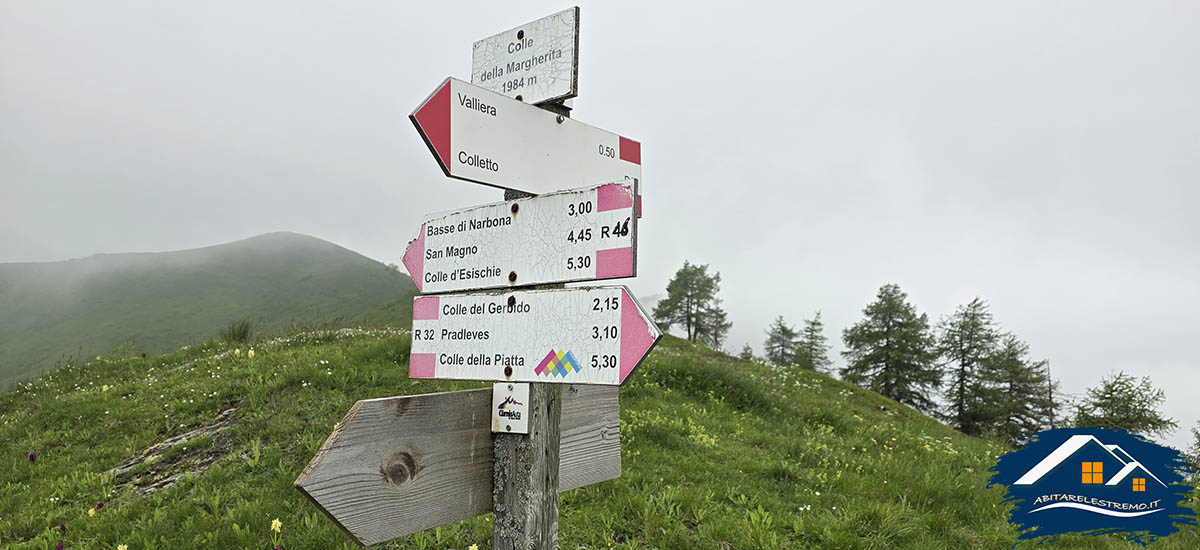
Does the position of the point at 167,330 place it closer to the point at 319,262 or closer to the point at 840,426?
the point at 319,262

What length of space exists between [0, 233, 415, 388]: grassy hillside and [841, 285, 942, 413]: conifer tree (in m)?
72.9

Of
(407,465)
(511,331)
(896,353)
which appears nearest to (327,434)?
(407,465)

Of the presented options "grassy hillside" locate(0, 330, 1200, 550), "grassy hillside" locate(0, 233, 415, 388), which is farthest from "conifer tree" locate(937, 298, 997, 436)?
"grassy hillside" locate(0, 233, 415, 388)

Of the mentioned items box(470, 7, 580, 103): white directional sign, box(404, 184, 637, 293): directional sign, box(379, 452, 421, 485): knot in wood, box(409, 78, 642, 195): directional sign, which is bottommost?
box(379, 452, 421, 485): knot in wood

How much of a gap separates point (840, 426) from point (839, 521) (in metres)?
5.38

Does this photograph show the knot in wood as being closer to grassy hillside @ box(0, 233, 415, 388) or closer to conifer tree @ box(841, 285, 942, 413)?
conifer tree @ box(841, 285, 942, 413)

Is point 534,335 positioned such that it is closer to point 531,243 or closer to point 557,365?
point 557,365

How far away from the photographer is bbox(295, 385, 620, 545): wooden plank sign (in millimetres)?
2164

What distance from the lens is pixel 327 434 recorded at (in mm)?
7031

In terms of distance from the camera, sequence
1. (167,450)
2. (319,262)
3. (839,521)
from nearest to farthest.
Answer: (839,521)
(167,450)
(319,262)

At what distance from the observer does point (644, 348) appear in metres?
2.21

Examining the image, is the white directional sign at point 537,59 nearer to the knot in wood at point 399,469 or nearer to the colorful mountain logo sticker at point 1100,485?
the knot in wood at point 399,469

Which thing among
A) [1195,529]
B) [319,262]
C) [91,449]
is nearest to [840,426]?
[1195,529]

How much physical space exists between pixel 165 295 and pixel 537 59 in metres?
169
